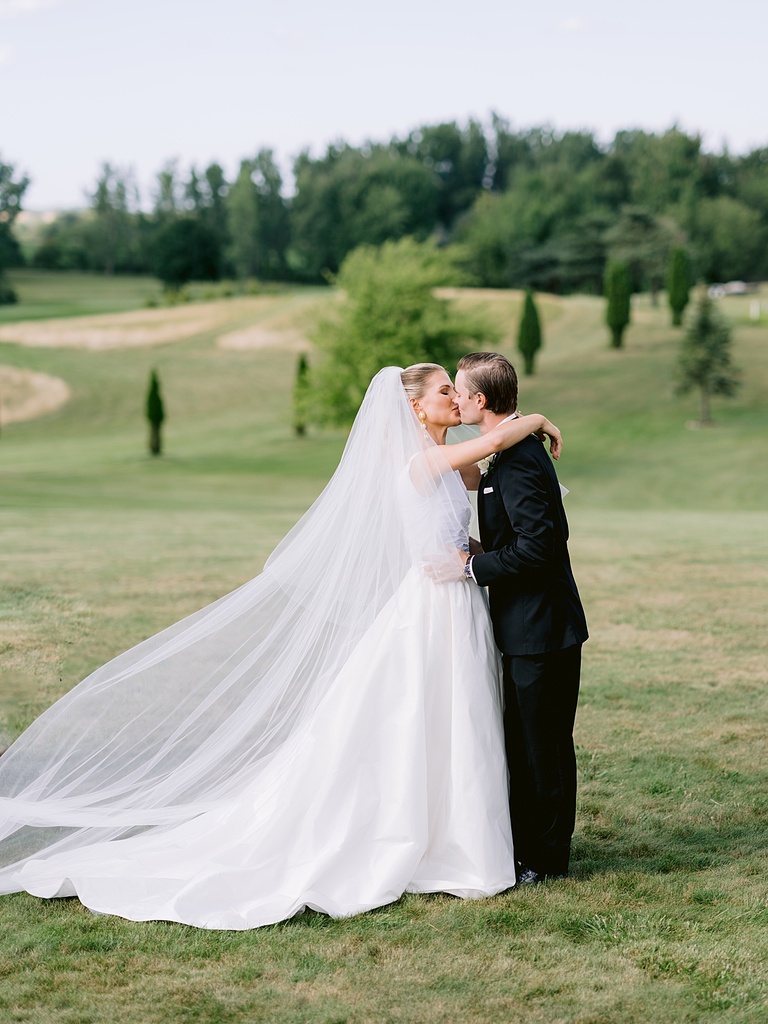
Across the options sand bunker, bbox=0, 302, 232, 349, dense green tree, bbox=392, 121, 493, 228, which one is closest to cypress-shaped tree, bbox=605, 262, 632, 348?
sand bunker, bbox=0, 302, 232, 349

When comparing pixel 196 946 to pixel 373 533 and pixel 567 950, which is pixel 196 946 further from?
pixel 373 533

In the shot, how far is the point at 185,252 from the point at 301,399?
7042cm

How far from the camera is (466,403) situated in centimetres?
481

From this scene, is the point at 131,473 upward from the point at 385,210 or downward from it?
downward

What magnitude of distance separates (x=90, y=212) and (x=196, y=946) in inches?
5308

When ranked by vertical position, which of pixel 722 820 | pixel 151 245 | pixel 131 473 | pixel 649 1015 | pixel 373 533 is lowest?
pixel 131 473

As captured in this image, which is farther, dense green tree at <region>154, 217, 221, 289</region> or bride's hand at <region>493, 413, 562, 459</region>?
dense green tree at <region>154, 217, 221, 289</region>

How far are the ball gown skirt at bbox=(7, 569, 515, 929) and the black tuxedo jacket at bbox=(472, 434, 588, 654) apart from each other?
16 centimetres

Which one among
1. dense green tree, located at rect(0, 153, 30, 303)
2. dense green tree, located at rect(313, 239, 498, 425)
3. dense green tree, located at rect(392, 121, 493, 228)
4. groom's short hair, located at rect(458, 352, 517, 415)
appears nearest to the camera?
groom's short hair, located at rect(458, 352, 517, 415)

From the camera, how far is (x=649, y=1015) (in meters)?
3.65

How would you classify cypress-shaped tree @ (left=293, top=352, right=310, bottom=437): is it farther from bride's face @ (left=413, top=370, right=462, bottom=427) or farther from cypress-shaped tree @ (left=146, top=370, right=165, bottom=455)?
bride's face @ (left=413, top=370, right=462, bottom=427)

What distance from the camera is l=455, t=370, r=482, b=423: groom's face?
479 centimetres

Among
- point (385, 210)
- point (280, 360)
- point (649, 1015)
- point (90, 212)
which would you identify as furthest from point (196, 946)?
point (90, 212)

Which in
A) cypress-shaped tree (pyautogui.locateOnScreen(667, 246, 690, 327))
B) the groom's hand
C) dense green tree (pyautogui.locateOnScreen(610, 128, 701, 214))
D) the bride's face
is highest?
dense green tree (pyautogui.locateOnScreen(610, 128, 701, 214))
